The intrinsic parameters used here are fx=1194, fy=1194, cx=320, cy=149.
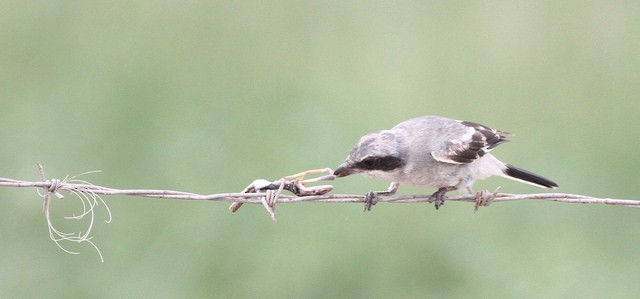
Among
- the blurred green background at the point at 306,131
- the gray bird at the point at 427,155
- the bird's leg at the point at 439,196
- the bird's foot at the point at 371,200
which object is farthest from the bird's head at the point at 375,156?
the blurred green background at the point at 306,131

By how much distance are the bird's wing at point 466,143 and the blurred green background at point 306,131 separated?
205cm

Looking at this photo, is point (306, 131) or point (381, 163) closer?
point (381, 163)

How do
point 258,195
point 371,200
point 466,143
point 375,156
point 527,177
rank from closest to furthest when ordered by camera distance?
point 258,195 < point 371,200 < point 375,156 < point 466,143 < point 527,177

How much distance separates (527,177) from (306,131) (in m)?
3.04

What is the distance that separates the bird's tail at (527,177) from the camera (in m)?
7.98

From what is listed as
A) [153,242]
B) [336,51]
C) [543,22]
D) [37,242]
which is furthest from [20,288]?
[543,22]

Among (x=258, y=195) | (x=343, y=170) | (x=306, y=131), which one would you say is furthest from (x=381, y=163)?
(x=306, y=131)

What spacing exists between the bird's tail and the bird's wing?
0.35 meters

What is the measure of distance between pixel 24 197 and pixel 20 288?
0.95m

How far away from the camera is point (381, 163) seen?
725 cm

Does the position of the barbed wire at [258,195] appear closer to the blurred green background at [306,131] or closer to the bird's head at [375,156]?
the bird's head at [375,156]

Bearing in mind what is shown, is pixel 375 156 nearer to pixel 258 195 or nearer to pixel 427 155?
pixel 427 155

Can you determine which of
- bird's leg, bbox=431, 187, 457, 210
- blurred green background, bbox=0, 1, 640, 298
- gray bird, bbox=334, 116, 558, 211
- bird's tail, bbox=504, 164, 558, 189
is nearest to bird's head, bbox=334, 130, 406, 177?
gray bird, bbox=334, 116, 558, 211

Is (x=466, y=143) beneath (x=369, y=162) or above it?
above
